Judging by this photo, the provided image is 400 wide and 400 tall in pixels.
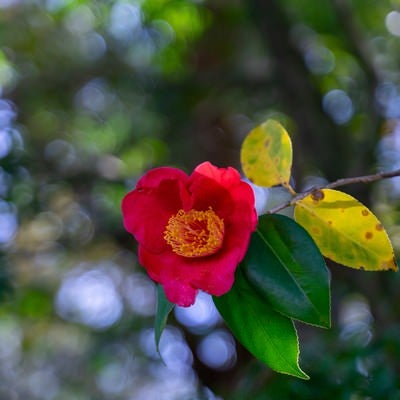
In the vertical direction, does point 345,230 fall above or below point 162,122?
above

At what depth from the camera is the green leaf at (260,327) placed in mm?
823

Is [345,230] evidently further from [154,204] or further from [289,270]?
[154,204]

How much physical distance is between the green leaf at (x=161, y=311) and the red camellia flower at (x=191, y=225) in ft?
0.12

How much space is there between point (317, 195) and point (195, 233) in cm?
17

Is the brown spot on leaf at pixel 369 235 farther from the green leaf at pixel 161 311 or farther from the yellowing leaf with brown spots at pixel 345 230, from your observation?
the green leaf at pixel 161 311

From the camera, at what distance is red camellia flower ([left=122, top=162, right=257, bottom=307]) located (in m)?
0.83

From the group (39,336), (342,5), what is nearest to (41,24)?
(342,5)

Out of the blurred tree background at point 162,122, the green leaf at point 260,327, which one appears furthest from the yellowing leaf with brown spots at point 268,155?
the blurred tree background at point 162,122

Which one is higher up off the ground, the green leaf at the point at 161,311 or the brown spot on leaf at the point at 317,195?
the brown spot on leaf at the point at 317,195

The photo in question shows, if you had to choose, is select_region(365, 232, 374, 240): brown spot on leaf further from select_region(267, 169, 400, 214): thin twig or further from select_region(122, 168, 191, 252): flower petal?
select_region(122, 168, 191, 252): flower petal

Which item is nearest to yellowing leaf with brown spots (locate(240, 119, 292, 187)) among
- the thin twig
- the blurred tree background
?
the thin twig

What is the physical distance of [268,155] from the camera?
99 centimetres

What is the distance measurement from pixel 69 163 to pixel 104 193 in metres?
0.39

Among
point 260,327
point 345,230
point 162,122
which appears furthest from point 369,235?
point 162,122
